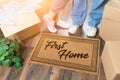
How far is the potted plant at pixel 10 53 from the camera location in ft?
4.11

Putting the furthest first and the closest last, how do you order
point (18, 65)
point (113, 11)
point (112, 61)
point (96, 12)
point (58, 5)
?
point (58, 5)
point (96, 12)
point (18, 65)
point (113, 11)
point (112, 61)

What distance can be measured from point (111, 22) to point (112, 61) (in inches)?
14.7

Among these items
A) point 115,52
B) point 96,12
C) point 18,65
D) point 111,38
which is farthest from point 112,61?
point 18,65

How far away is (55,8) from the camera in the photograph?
156cm

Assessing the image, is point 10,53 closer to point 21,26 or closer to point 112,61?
point 21,26

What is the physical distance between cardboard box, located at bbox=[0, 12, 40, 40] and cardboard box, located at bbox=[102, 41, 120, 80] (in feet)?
2.35

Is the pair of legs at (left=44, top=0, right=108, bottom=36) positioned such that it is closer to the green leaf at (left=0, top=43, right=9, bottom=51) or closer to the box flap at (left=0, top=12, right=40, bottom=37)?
the box flap at (left=0, top=12, right=40, bottom=37)

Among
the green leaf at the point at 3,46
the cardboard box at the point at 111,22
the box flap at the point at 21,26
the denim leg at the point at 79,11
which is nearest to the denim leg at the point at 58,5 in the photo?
the denim leg at the point at 79,11

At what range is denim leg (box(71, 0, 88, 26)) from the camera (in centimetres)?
142

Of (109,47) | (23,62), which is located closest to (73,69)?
(109,47)

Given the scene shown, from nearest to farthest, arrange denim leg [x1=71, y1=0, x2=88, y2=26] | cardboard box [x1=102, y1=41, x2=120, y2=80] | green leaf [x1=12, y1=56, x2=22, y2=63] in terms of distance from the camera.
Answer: cardboard box [x1=102, y1=41, x2=120, y2=80]
green leaf [x1=12, y1=56, x2=22, y2=63]
denim leg [x1=71, y1=0, x2=88, y2=26]

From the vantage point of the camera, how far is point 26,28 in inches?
56.0

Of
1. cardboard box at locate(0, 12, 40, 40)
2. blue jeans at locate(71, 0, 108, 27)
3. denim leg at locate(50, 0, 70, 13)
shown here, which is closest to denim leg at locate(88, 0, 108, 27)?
blue jeans at locate(71, 0, 108, 27)

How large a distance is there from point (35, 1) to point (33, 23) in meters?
0.30
